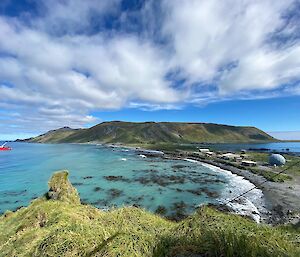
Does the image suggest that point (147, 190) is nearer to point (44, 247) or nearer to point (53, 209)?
point (53, 209)

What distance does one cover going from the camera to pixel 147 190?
45.6 m

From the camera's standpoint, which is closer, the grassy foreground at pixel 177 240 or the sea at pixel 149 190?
the grassy foreground at pixel 177 240

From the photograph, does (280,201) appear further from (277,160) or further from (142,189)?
(277,160)

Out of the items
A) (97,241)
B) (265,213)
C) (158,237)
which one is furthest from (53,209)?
(265,213)

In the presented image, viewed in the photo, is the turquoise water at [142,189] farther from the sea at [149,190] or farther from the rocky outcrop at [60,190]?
the rocky outcrop at [60,190]

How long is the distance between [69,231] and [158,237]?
95.3 inches

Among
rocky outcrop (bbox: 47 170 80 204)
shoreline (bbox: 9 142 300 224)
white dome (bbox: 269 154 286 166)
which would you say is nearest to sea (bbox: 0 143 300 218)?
shoreline (bbox: 9 142 300 224)

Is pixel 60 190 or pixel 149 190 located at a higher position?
pixel 60 190

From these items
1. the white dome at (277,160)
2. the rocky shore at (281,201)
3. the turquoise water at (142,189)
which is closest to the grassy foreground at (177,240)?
the turquoise water at (142,189)

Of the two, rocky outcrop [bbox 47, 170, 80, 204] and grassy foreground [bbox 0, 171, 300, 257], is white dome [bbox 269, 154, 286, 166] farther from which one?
grassy foreground [bbox 0, 171, 300, 257]

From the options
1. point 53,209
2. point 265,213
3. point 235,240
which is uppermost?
point 235,240

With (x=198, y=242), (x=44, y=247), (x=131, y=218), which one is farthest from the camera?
(x=131, y=218)

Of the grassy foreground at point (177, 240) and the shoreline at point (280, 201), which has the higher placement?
the grassy foreground at point (177, 240)

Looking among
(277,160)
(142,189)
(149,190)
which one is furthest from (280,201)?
(277,160)
